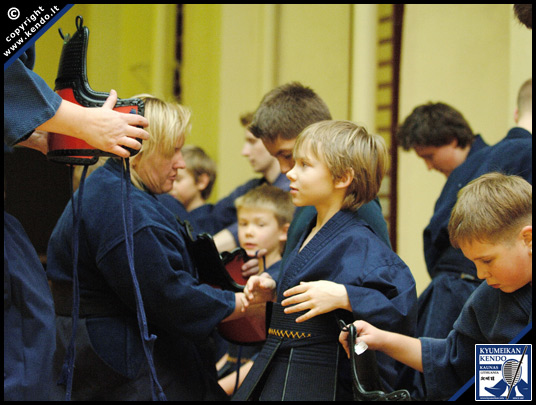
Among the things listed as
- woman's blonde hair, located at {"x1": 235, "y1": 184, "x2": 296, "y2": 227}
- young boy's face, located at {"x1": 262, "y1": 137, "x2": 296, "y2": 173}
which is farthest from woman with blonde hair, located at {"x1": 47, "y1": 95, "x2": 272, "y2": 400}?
woman's blonde hair, located at {"x1": 235, "y1": 184, "x2": 296, "y2": 227}

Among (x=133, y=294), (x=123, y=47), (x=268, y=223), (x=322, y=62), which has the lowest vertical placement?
(x=133, y=294)

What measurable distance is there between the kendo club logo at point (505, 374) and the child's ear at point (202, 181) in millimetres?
2328

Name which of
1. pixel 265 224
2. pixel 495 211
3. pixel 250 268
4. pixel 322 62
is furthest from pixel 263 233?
pixel 322 62

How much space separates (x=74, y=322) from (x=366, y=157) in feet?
2.81

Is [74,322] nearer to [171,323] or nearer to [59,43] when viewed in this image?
[171,323]

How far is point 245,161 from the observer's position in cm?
438

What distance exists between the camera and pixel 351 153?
5.47 ft

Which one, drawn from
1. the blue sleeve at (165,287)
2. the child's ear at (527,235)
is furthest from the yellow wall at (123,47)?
the child's ear at (527,235)

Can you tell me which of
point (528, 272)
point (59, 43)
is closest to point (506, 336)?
point (528, 272)

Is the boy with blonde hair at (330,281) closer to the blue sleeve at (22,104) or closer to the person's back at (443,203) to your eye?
the person's back at (443,203)

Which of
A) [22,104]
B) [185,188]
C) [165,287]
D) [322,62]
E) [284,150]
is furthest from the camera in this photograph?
[322,62]

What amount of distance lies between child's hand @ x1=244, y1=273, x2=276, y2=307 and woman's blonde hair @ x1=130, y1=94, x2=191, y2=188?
470 mm

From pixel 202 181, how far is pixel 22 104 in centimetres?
231

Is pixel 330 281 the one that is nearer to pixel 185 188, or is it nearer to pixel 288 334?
pixel 288 334
